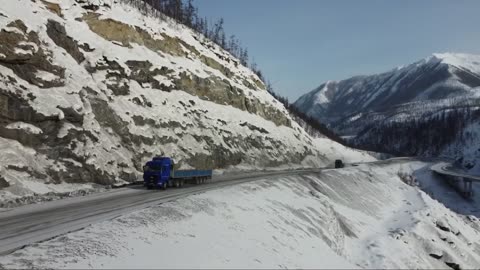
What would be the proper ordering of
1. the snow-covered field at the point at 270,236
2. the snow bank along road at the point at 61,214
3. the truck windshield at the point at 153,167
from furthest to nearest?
the truck windshield at the point at 153,167 → the snow bank along road at the point at 61,214 → the snow-covered field at the point at 270,236

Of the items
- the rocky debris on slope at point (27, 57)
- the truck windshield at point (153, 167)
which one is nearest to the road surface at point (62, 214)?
the truck windshield at point (153, 167)

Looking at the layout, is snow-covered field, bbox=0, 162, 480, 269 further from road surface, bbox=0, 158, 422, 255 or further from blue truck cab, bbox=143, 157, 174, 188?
blue truck cab, bbox=143, 157, 174, 188

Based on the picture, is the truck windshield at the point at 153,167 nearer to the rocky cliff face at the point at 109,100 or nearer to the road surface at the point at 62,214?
the rocky cliff face at the point at 109,100

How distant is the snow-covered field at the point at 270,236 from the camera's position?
1543cm

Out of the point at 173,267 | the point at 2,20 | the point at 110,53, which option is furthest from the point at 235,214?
the point at 110,53

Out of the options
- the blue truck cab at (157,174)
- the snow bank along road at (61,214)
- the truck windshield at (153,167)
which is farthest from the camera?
the truck windshield at (153,167)

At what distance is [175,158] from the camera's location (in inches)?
1960

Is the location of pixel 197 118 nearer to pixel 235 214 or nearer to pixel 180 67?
pixel 180 67

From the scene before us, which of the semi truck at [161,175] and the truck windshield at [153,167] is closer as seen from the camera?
the semi truck at [161,175]

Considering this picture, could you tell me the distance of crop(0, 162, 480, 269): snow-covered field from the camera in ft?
50.6

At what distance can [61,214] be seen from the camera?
23594mm

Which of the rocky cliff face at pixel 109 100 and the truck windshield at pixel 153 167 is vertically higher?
the rocky cliff face at pixel 109 100

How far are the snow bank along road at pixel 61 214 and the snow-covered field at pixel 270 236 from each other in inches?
81.9

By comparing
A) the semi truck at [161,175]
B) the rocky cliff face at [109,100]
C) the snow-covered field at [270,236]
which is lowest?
the snow-covered field at [270,236]
